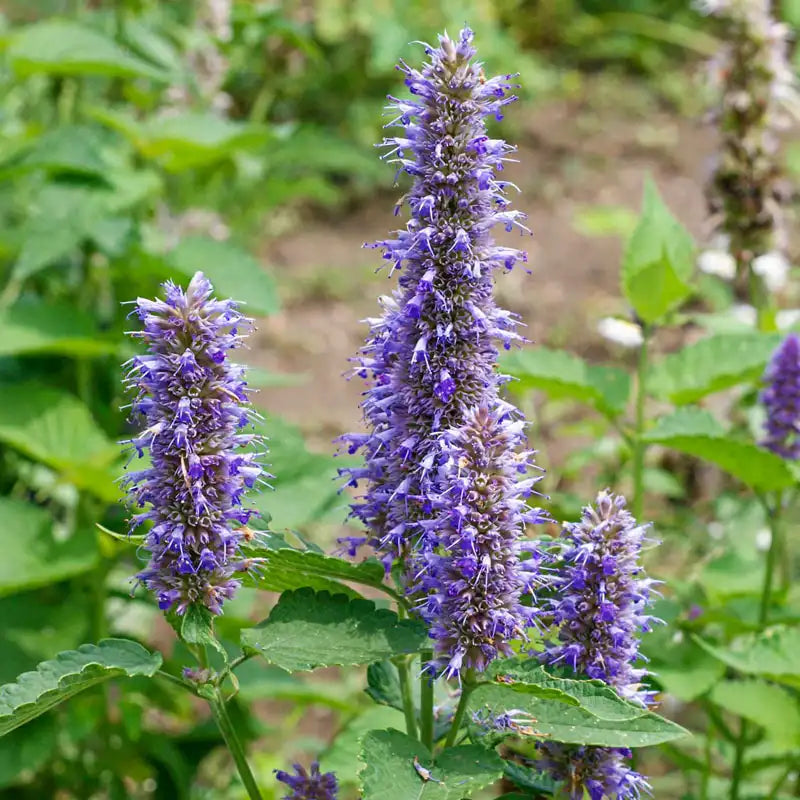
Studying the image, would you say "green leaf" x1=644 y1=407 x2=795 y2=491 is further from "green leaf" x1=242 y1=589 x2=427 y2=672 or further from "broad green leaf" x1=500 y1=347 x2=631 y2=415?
"green leaf" x1=242 y1=589 x2=427 y2=672

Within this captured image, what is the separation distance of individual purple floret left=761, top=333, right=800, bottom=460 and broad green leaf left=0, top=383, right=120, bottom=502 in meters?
1.61

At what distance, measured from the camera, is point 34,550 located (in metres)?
3.02

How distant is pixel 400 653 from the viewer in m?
1.50

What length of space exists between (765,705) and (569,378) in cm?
82

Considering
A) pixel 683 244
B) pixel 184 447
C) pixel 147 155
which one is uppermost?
pixel 147 155

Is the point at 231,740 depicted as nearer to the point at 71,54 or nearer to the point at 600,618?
the point at 600,618

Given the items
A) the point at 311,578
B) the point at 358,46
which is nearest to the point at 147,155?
the point at 311,578

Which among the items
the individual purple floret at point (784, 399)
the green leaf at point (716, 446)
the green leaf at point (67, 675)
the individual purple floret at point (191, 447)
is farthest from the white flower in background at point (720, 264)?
the green leaf at point (67, 675)

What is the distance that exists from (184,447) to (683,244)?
1.70 m

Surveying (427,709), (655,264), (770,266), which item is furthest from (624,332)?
(427,709)

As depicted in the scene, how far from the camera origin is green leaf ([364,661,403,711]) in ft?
5.81

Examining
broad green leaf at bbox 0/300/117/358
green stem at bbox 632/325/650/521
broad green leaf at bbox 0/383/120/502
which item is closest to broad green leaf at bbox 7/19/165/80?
broad green leaf at bbox 0/300/117/358

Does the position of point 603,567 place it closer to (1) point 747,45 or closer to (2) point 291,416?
(1) point 747,45

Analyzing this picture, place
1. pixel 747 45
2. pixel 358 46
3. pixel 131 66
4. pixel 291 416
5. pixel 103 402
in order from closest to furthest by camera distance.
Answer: pixel 131 66 < pixel 747 45 < pixel 103 402 < pixel 291 416 < pixel 358 46
